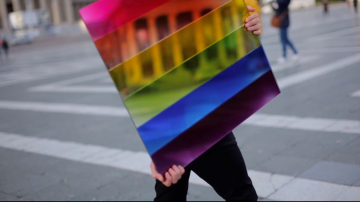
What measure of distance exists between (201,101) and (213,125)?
0.11 m

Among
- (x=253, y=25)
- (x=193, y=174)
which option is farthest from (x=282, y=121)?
(x=253, y=25)

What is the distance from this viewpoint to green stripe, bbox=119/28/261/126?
1.58 metres

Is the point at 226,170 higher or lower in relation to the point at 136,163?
Result: higher

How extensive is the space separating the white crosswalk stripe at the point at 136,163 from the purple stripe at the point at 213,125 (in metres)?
1.98

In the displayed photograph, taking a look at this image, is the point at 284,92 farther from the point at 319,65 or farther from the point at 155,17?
the point at 155,17

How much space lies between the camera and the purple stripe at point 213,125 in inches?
64.4

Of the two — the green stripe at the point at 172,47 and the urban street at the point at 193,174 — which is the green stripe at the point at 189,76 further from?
the urban street at the point at 193,174

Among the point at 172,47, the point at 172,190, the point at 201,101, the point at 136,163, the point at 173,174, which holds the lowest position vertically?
the point at 136,163

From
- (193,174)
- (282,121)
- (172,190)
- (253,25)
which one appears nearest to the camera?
(253,25)

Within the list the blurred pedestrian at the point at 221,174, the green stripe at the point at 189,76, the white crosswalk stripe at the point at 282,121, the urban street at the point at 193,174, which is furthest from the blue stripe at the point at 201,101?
the white crosswalk stripe at the point at 282,121

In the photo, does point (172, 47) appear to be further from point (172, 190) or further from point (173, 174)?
point (172, 190)

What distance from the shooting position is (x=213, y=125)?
5.66 feet

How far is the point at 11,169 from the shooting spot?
14.3ft

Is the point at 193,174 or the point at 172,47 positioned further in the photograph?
the point at 193,174
